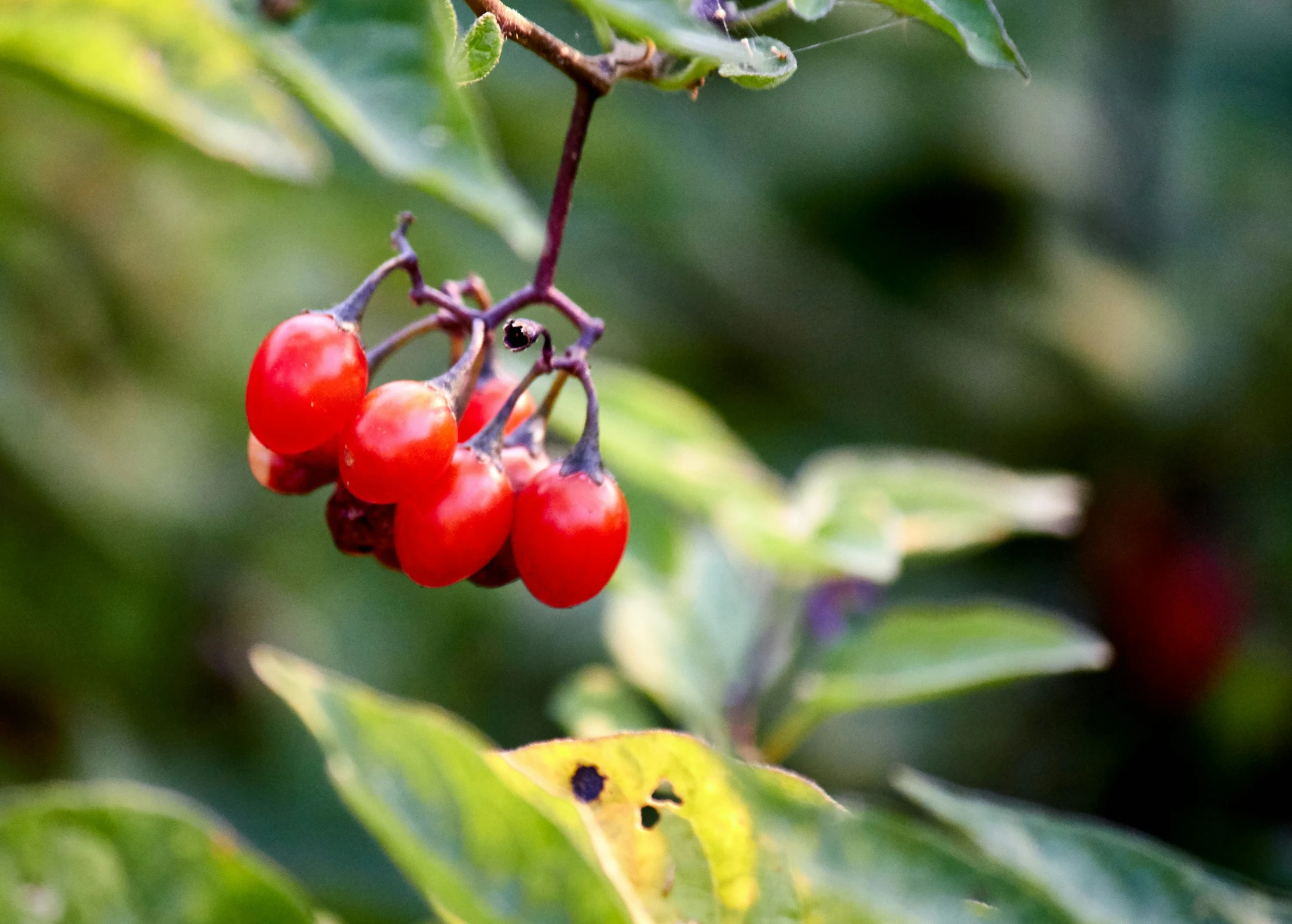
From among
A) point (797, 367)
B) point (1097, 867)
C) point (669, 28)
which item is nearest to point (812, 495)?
point (1097, 867)

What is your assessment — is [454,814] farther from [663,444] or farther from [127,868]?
[663,444]

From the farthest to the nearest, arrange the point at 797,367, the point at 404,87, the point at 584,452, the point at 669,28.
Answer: the point at 797,367, the point at 404,87, the point at 584,452, the point at 669,28

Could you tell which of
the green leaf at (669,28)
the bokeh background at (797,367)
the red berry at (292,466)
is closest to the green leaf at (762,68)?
the green leaf at (669,28)

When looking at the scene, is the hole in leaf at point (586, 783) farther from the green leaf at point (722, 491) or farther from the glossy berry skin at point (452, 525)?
the green leaf at point (722, 491)

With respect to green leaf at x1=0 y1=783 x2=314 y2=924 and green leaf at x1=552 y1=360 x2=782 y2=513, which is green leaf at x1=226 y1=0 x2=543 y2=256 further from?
green leaf at x1=0 y1=783 x2=314 y2=924

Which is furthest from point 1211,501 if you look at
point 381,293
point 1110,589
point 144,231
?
point 144,231

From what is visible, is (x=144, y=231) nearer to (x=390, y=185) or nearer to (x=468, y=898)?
(x=390, y=185)
